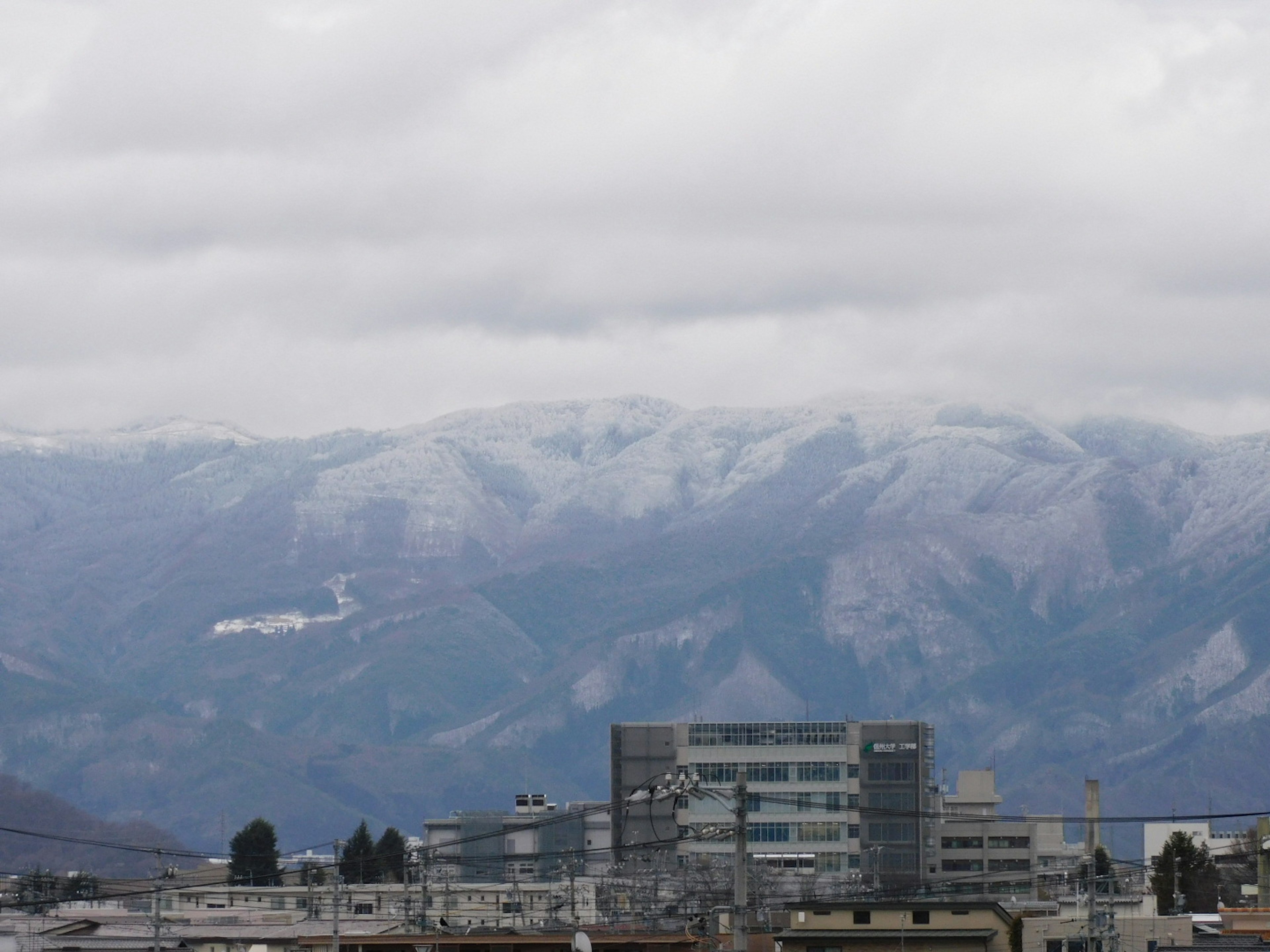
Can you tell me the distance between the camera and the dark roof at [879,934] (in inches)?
5763

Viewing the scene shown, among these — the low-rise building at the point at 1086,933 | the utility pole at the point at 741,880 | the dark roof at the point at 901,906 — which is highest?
the utility pole at the point at 741,880

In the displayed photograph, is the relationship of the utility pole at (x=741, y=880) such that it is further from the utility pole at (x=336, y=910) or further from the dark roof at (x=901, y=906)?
the dark roof at (x=901, y=906)

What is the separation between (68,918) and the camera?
620ft

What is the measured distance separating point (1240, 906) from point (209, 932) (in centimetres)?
8095

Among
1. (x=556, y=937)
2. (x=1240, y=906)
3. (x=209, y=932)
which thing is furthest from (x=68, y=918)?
(x=1240, y=906)

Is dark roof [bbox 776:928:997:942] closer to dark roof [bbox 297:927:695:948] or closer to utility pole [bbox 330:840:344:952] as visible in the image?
dark roof [bbox 297:927:695:948]

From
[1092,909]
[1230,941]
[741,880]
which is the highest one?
[741,880]

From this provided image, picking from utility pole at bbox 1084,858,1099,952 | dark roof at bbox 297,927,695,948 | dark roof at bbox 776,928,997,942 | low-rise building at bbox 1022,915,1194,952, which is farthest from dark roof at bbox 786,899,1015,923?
utility pole at bbox 1084,858,1099,952

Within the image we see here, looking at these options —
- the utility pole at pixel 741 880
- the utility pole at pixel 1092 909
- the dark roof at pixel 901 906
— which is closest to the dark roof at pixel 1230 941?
the utility pole at pixel 1092 909

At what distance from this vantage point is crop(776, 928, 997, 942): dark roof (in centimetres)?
14638

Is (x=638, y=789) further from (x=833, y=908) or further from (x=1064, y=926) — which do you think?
(x=1064, y=926)

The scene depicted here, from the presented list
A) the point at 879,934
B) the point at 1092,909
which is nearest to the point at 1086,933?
the point at 879,934

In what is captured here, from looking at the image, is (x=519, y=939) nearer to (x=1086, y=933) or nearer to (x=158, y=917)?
(x=158, y=917)

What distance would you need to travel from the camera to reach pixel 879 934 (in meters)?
147
